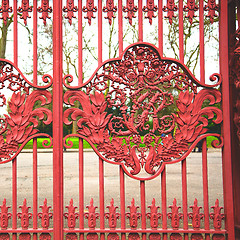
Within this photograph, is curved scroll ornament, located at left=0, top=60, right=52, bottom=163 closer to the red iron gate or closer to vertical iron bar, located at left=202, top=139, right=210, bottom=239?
the red iron gate

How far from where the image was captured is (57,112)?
2840mm

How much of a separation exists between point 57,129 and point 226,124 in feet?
5.83

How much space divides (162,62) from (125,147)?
39.5 inches

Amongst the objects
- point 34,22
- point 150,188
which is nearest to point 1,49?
point 34,22

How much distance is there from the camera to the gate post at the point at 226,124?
282cm

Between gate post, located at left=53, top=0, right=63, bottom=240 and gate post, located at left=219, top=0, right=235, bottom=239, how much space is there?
1.72m

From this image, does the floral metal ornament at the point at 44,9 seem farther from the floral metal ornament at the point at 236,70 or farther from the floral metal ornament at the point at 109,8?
the floral metal ornament at the point at 236,70

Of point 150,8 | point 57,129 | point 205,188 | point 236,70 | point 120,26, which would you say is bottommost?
point 205,188

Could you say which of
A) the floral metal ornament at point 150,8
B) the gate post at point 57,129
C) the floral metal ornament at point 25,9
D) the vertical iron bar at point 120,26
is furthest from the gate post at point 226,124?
the floral metal ornament at point 25,9

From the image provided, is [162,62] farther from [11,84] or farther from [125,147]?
[11,84]

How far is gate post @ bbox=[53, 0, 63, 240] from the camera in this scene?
9.22ft

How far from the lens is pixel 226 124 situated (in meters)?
2.88

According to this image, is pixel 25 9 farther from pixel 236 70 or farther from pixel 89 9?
pixel 236 70

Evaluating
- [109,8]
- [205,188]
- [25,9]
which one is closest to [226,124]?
[205,188]
